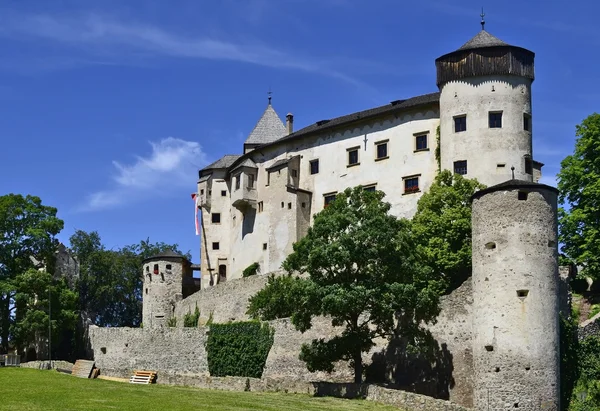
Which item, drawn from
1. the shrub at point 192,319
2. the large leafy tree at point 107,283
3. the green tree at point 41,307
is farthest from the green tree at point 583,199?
the large leafy tree at point 107,283

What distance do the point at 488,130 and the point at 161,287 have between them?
96.2 ft

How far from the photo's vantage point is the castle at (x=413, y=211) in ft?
149

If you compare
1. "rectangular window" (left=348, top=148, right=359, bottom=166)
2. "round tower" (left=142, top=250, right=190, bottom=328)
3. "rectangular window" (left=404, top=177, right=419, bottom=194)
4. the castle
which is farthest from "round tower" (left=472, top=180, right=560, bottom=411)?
Answer: "round tower" (left=142, top=250, right=190, bottom=328)

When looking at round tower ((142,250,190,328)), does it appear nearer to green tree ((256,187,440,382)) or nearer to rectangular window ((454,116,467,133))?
rectangular window ((454,116,467,133))

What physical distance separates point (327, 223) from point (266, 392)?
8.83 meters

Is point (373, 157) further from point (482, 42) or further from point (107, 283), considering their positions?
point (107, 283)

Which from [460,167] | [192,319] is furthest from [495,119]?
[192,319]

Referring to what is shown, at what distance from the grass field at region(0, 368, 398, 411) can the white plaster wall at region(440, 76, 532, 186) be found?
73.7 feet

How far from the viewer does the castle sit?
45312 millimetres

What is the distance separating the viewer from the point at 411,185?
6900 centimetres

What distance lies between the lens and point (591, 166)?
62.0 metres

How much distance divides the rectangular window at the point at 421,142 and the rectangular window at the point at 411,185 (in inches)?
83.0

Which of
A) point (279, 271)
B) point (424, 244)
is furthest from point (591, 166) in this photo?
point (279, 271)

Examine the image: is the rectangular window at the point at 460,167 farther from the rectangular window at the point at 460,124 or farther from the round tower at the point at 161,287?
Answer: the round tower at the point at 161,287
